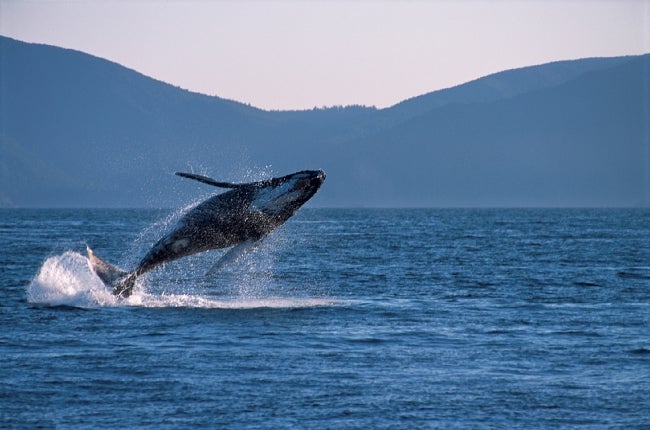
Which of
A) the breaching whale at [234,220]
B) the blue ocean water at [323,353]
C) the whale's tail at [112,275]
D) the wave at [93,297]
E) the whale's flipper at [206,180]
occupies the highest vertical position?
the whale's flipper at [206,180]

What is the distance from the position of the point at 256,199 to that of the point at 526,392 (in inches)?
361

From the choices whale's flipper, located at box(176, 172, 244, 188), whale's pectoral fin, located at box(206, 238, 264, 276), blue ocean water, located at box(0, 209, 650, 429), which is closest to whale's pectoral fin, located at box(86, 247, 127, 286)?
blue ocean water, located at box(0, 209, 650, 429)

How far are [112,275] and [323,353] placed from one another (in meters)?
6.98

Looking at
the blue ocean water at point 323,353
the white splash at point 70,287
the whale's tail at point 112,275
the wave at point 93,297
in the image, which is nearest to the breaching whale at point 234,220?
the whale's tail at point 112,275

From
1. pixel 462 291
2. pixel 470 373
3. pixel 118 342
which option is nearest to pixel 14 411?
pixel 118 342

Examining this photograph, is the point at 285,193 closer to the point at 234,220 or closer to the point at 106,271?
the point at 234,220

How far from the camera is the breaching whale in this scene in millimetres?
25266

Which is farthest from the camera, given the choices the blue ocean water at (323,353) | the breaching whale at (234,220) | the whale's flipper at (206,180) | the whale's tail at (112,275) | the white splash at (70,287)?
the white splash at (70,287)

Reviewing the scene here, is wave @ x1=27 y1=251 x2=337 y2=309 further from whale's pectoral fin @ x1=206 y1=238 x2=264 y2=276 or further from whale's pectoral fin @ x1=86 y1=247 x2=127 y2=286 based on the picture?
whale's pectoral fin @ x1=206 y1=238 x2=264 y2=276

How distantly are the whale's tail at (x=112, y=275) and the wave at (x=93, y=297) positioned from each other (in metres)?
1.47

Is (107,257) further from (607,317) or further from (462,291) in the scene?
(607,317)

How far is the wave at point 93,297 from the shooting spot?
29.9 meters

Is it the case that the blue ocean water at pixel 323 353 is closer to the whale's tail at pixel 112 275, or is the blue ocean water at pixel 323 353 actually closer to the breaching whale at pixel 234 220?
the whale's tail at pixel 112 275

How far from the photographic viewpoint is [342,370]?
20.8 meters
